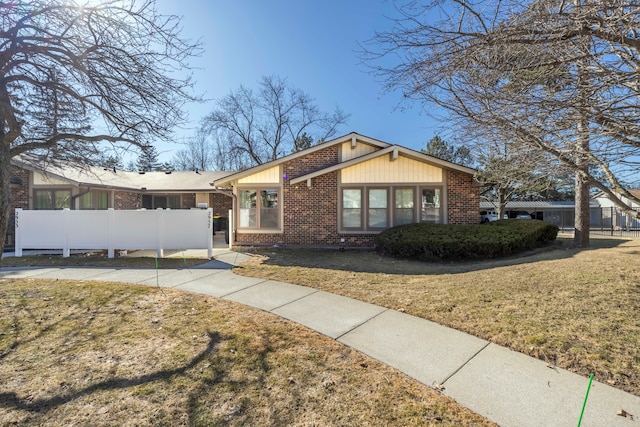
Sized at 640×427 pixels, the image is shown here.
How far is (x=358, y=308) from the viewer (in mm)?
5008

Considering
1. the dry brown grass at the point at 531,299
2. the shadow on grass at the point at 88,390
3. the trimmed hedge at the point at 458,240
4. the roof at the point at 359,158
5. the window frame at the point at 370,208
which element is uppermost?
the roof at the point at 359,158

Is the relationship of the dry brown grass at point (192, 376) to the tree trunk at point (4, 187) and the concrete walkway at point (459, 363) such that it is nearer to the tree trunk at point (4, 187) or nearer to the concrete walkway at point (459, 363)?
the concrete walkway at point (459, 363)

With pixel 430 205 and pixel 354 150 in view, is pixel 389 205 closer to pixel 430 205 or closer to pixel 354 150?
pixel 430 205

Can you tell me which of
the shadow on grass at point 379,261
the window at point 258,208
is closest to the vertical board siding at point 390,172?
the shadow on grass at point 379,261

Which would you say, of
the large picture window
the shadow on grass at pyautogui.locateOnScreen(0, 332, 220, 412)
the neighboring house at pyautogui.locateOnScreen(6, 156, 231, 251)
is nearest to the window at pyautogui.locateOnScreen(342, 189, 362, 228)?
the large picture window

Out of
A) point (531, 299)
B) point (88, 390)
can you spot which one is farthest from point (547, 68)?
point (88, 390)

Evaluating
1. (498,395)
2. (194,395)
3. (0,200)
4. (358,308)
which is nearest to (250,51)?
(0,200)

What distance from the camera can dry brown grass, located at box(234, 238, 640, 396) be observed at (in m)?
3.41

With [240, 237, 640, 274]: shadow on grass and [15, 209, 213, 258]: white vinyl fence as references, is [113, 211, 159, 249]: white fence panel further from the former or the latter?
[240, 237, 640, 274]: shadow on grass

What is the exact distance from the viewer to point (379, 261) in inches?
360

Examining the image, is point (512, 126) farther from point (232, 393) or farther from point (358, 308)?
point (232, 393)

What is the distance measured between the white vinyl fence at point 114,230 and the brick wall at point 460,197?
8.23m

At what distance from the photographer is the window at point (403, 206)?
1150cm

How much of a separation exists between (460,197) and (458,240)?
9.10ft
